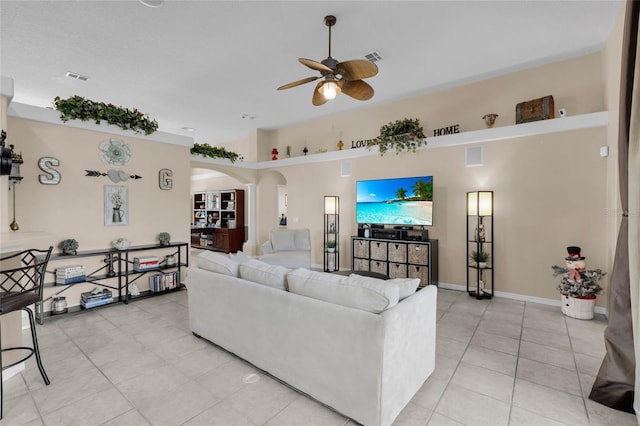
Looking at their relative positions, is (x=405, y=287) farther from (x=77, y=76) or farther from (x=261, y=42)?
(x=77, y=76)

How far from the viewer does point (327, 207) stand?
6.20m

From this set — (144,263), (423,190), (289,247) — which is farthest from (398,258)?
(144,263)

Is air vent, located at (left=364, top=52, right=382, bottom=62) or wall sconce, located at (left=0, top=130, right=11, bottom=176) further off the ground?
air vent, located at (left=364, top=52, right=382, bottom=62)

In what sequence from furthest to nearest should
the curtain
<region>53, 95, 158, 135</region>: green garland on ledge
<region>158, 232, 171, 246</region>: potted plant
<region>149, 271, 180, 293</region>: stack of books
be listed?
<region>158, 232, 171, 246</region>: potted plant → <region>149, 271, 180, 293</region>: stack of books → <region>53, 95, 158, 135</region>: green garland on ledge → the curtain

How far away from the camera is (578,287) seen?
364cm

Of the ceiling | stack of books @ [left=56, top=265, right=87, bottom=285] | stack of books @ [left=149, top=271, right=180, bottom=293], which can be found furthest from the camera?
stack of books @ [left=149, top=271, right=180, bottom=293]

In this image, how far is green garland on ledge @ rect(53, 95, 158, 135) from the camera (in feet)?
12.6

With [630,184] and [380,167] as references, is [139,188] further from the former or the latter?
[630,184]

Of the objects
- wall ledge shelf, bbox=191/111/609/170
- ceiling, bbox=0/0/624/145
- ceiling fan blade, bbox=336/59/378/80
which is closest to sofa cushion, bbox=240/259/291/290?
ceiling fan blade, bbox=336/59/378/80

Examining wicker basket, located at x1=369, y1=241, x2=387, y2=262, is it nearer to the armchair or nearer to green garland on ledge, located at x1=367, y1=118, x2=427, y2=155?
the armchair

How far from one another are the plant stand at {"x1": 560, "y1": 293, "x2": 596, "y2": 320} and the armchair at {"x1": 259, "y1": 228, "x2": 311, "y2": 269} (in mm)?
3742

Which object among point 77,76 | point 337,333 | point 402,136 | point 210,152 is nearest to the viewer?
point 337,333

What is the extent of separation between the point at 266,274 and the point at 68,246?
3.17 meters

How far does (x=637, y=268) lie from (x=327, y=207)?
4.77 m
